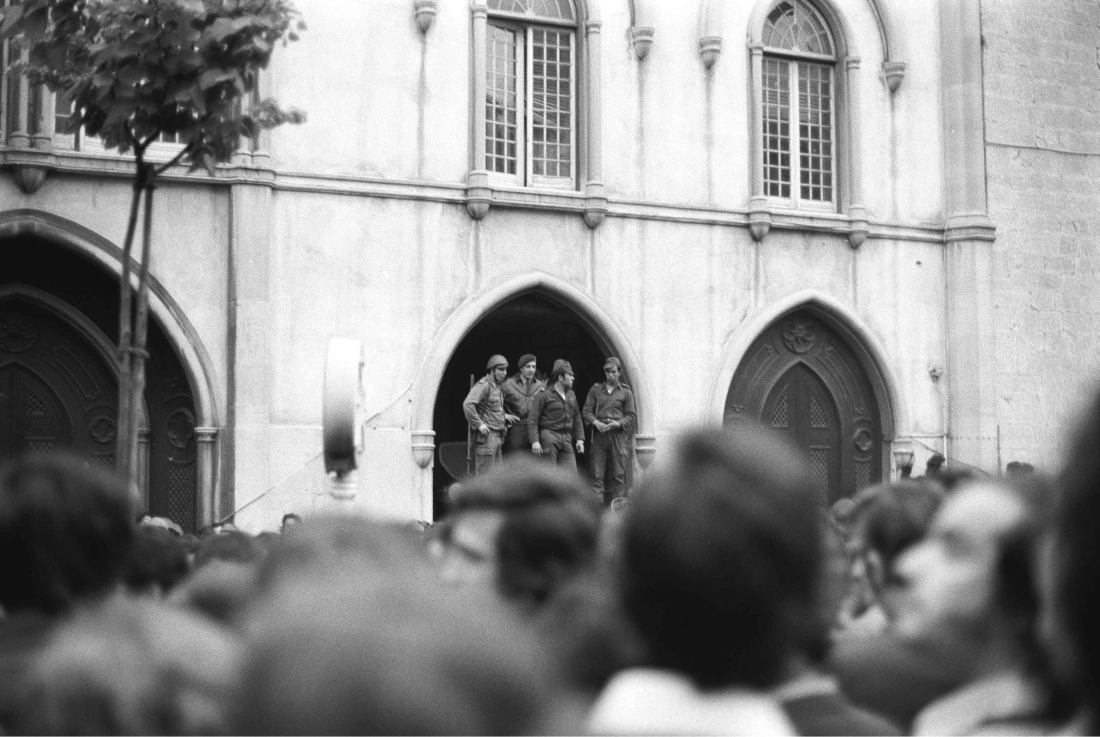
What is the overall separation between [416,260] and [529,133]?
2.36 m

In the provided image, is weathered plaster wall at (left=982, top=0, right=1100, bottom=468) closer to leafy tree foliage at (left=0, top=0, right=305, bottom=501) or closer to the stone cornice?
the stone cornice

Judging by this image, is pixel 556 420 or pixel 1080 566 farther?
pixel 556 420

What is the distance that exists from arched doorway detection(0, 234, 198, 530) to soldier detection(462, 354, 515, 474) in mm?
3211

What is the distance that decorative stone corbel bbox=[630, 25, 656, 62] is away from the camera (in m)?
19.3

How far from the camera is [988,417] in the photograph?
20.3 meters

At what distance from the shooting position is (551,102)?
19.5 metres

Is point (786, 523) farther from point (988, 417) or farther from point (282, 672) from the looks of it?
point (988, 417)

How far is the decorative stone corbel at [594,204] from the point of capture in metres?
18.9

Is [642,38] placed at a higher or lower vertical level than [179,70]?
higher

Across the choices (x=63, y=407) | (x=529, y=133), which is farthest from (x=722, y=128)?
(x=63, y=407)

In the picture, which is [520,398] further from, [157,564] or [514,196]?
[157,564]

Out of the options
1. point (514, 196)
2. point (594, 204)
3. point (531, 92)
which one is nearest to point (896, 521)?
point (514, 196)

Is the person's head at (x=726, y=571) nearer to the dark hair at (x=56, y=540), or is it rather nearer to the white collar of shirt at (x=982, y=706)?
the white collar of shirt at (x=982, y=706)

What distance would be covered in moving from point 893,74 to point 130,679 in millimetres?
19459
